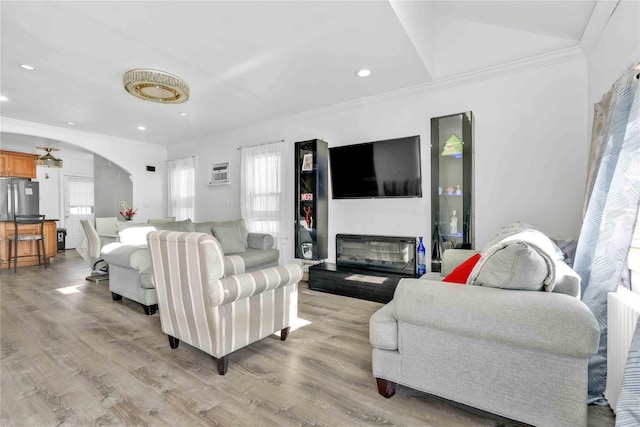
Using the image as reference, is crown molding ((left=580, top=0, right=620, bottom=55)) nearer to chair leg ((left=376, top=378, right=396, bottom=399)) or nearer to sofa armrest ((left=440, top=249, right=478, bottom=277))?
sofa armrest ((left=440, top=249, right=478, bottom=277))

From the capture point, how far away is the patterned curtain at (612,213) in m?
1.56

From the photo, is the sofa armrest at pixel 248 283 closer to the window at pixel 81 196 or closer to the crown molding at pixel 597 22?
the crown molding at pixel 597 22

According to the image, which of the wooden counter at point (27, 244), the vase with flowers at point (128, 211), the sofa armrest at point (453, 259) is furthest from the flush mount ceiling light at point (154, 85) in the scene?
the wooden counter at point (27, 244)

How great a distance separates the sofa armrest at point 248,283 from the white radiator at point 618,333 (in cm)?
188

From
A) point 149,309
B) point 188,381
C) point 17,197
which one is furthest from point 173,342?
point 17,197

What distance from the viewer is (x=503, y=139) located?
10.5ft

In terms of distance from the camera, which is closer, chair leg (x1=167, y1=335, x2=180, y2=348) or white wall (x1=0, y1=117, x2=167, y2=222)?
chair leg (x1=167, y1=335, x2=180, y2=348)

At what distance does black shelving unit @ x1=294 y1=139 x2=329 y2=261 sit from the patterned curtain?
2982 mm

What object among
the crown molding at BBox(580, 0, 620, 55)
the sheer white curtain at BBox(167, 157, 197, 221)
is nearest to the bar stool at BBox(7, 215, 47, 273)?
the sheer white curtain at BBox(167, 157, 197, 221)

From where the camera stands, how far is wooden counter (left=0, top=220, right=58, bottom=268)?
5.55 metres

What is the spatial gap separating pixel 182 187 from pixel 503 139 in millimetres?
6131

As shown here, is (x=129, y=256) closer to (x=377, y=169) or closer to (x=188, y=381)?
(x=188, y=381)

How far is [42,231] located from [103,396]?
19.0 feet

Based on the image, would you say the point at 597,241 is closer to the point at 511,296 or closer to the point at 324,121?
the point at 511,296
